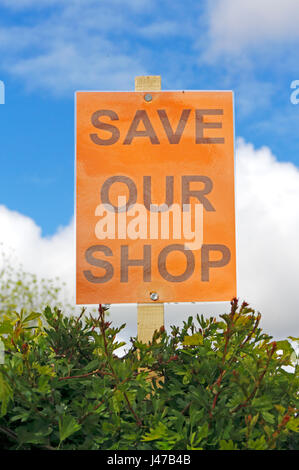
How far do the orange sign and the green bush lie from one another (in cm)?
163

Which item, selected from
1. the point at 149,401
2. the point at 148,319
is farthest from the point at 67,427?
the point at 148,319

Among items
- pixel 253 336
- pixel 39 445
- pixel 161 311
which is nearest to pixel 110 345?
pixel 39 445

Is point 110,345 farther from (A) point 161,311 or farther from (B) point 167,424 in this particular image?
(A) point 161,311

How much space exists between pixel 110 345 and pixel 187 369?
1.33ft

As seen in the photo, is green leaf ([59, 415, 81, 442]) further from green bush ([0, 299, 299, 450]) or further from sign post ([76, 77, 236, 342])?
sign post ([76, 77, 236, 342])

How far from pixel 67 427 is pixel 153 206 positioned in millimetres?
2506

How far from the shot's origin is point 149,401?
8.36 ft

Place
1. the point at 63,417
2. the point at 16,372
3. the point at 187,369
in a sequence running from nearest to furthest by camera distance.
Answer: the point at 63,417 < the point at 16,372 < the point at 187,369

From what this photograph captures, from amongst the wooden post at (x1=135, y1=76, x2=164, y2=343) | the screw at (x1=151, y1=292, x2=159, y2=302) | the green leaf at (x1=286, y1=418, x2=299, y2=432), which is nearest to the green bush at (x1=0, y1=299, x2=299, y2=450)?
the green leaf at (x1=286, y1=418, x2=299, y2=432)

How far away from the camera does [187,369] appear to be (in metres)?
2.56

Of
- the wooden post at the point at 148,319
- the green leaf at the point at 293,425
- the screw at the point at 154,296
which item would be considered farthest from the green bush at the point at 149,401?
the screw at the point at 154,296

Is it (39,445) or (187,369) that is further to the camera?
(187,369)

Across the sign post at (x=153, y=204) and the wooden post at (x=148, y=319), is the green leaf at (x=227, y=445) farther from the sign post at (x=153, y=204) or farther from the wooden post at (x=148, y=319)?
the sign post at (x=153, y=204)
